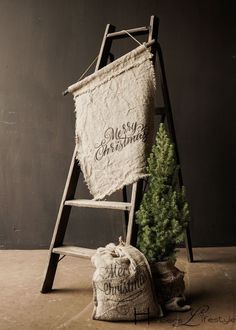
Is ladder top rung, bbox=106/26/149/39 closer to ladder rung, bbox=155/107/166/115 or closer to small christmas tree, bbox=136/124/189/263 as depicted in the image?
ladder rung, bbox=155/107/166/115

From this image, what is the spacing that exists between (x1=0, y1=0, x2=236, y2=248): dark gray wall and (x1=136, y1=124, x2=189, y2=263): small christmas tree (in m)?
1.43

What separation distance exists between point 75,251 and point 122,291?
1.51ft

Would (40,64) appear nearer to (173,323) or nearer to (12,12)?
(12,12)

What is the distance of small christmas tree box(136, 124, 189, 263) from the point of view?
1916 millimetres

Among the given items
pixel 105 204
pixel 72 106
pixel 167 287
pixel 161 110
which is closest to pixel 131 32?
pixel 161 110

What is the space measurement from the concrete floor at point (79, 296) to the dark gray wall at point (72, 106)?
0.43 m

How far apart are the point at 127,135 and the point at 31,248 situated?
175 centimetres

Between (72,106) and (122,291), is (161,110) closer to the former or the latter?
(72,106)

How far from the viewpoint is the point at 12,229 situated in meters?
3.40

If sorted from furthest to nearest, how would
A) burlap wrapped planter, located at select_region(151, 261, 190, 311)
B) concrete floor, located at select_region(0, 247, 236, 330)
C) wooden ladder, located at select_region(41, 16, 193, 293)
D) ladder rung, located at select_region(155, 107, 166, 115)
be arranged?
ladder rung, located at select_region(155, 107, 166, 115), wooden ladder, located at select_region(41, 16, 193, 293), burlap wrapped planter, located at select_region(151, 261, 190, 311), concrete floor, located at select_region(0, 247, 236, 330)

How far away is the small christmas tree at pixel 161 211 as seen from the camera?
1.92 meters

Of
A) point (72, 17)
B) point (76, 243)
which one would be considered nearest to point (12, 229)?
point (76, 243)

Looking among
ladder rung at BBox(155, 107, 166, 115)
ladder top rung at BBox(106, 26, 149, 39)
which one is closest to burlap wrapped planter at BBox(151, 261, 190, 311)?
ladder rung at BBox(155, 107, 166, 115)

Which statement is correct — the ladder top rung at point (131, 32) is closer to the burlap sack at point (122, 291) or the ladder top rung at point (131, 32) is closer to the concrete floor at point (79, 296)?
the burlap sack at point (122, 291)
